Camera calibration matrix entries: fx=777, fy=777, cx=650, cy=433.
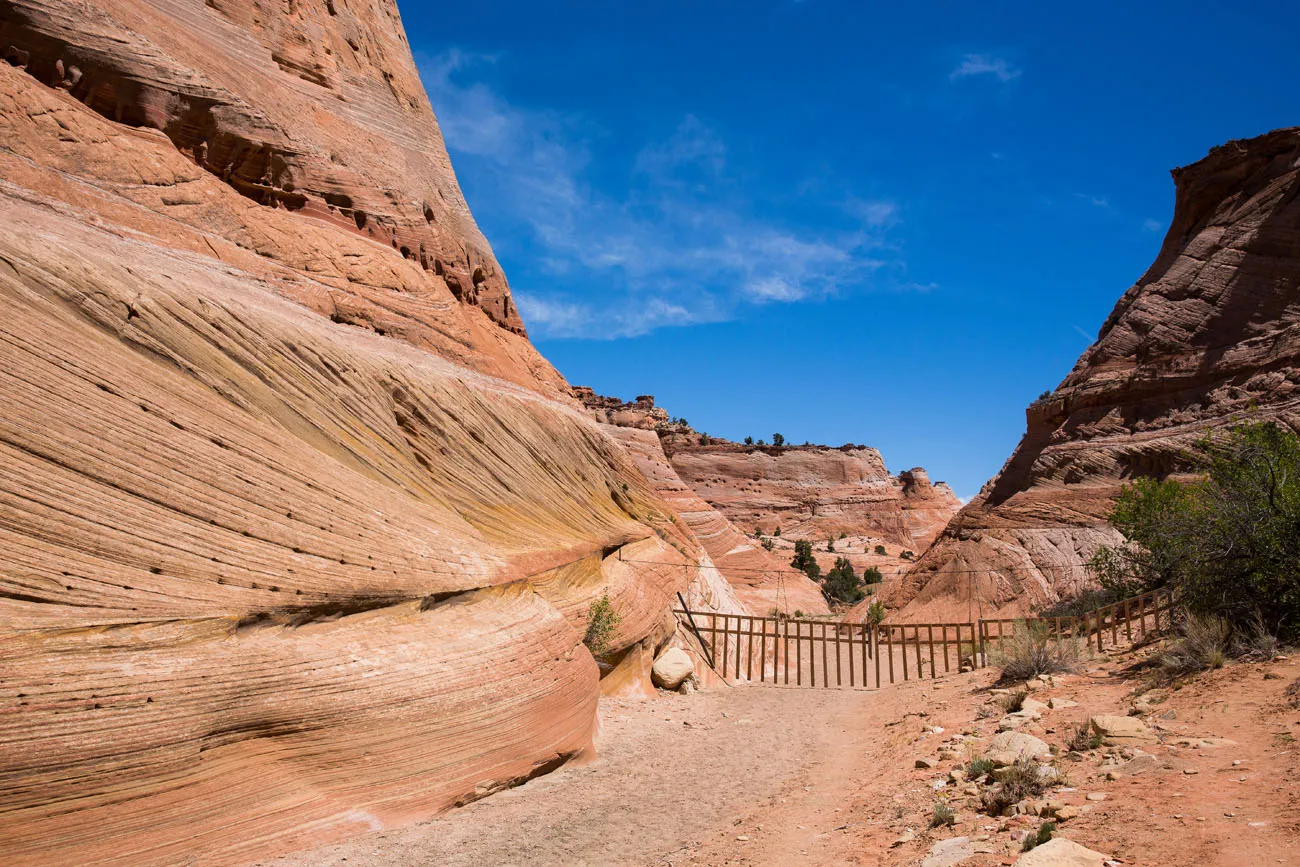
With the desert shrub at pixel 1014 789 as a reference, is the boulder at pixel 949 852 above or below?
below

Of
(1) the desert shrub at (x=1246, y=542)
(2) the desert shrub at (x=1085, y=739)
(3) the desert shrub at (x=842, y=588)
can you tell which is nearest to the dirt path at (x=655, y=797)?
(2) the desert shrub at (x=1085, y=739)

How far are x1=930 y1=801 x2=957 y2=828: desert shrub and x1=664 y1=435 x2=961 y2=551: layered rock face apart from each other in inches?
2023

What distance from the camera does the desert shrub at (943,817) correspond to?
5.98m

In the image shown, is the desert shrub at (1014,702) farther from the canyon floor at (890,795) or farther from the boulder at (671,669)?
the boulder at (671,669)

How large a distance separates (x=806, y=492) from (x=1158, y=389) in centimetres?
3673

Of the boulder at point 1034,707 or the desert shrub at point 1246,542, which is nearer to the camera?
the boulder at point 1034,707

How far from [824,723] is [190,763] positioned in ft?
33.4

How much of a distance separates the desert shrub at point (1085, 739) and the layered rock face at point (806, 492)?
50.1 m

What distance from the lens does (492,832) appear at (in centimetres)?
737

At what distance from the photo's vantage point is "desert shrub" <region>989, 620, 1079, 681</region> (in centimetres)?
1151

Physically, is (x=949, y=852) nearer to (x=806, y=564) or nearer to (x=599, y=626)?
(x=599, y=626)

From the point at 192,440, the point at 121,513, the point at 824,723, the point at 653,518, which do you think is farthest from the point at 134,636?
the point at 653,518

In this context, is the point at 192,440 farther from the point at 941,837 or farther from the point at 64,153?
the point at 941,837

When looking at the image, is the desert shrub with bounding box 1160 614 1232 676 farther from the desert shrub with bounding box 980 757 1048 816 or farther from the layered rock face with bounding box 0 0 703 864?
the layered rock face with bounding box 0 0 703 864
